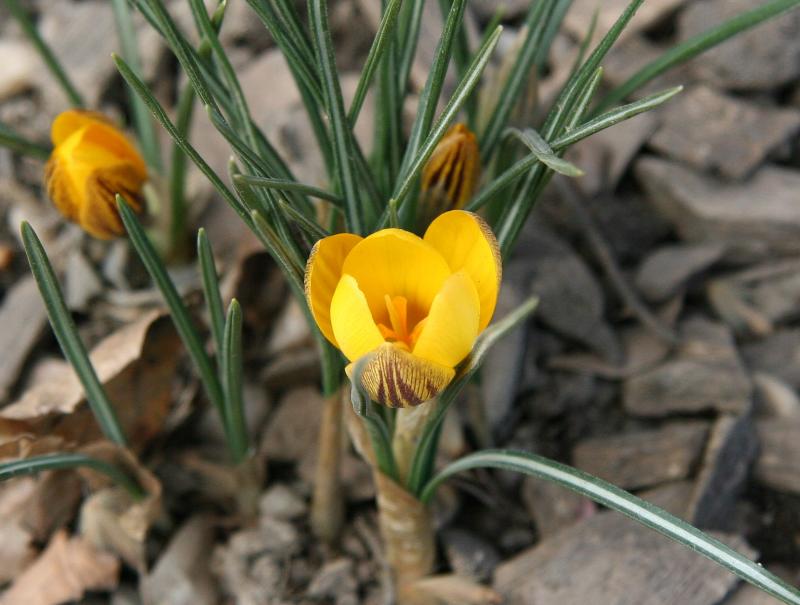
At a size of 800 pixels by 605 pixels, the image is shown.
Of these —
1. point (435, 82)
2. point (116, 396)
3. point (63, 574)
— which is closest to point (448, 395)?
point (435, 82)

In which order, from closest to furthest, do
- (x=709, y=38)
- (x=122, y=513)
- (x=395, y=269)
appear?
(x=395, y=269), (x=709, y=38), (x=122, y=513)

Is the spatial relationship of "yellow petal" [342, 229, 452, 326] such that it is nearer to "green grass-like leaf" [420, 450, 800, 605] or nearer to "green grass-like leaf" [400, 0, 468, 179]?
"green grass-like leaf" [400, 0, 468, 179]

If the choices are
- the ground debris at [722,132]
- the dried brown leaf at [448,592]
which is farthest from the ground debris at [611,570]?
the ground debris at [722,132]

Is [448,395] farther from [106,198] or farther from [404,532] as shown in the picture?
[106,198]

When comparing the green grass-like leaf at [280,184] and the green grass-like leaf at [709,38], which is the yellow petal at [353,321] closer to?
the green grass-like leaf at [280,184]

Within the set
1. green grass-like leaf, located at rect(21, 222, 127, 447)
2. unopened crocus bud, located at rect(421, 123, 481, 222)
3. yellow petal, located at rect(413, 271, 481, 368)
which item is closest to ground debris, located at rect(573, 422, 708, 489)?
unopened crocus bud, located at rect(421, 123, 481, 222)

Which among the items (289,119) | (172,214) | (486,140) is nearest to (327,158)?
(486,140)
